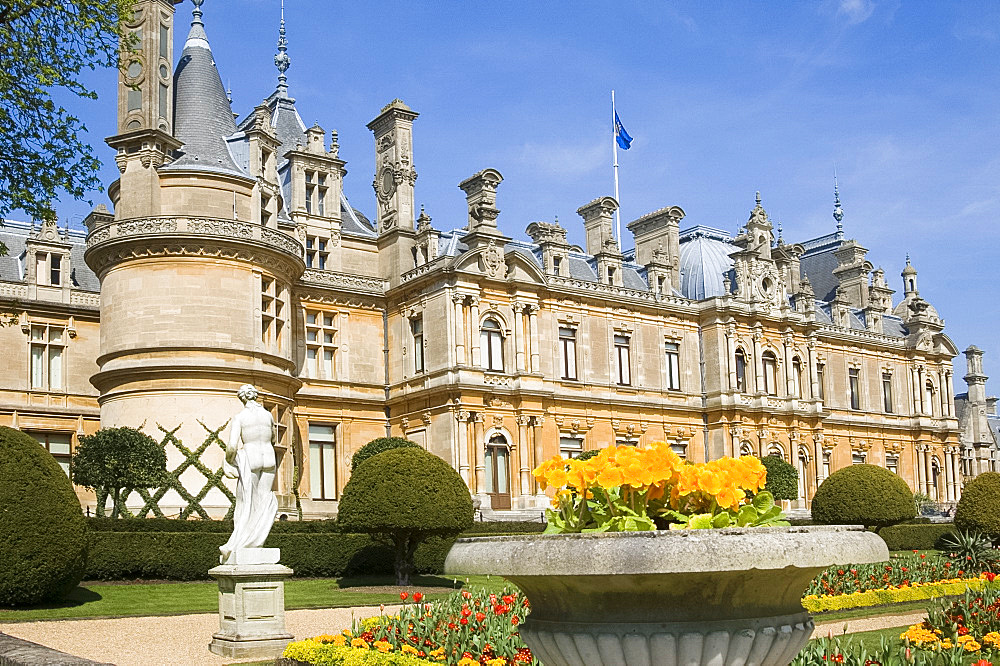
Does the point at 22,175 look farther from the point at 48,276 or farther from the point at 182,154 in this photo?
the point at 48,276

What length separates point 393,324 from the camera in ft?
118

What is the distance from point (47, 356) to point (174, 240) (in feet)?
24.9

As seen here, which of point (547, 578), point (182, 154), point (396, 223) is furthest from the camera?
point (396, 223)

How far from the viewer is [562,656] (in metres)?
4.41

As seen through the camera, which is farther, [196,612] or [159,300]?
[159,300]

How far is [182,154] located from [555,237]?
14.0 metres

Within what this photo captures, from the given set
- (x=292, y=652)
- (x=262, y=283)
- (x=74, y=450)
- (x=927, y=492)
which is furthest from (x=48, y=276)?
(x=927, y=492)

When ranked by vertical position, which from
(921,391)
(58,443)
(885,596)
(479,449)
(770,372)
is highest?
(770,372)

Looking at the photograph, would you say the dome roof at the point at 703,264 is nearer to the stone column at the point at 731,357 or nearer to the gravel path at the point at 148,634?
the stone column at the point at 731,357

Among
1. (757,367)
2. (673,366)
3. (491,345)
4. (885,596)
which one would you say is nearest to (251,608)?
(885,596)

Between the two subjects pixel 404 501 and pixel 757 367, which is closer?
pixel 404 501

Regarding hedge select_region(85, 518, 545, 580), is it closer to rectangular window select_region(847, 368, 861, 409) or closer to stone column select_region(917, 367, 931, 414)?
rectangular window select_region(847, 368, 861, 409)

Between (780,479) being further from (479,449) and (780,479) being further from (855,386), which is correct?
(855,386)

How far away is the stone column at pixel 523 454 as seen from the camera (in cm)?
3403
